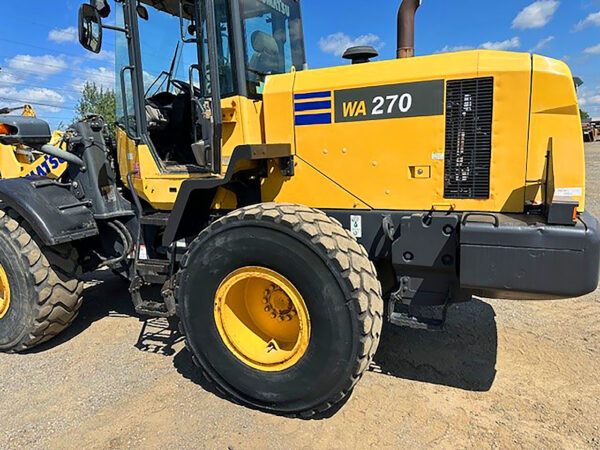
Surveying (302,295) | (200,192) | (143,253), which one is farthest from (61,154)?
(302,295)

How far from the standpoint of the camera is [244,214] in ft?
9.35

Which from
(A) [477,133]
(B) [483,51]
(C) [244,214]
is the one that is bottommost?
(C) [244,214]

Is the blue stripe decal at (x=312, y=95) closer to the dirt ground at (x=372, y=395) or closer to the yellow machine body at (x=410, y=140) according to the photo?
the yellow machine body at (x=410, y=140)

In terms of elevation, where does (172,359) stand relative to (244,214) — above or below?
below

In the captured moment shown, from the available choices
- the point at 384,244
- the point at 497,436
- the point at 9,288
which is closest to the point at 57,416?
the point at 9,288

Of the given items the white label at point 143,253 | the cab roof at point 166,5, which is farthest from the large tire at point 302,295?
the cab roof at point 166,5

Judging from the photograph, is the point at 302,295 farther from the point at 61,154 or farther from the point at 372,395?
the point at 61,154

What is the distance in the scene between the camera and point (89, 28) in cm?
344

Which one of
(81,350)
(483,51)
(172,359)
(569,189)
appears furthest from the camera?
(81,350)

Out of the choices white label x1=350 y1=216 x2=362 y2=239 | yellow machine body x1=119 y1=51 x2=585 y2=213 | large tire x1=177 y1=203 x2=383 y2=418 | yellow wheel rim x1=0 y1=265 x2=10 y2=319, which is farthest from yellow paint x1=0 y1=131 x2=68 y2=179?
white label x1=350 y1=216 x2=362 y2=239

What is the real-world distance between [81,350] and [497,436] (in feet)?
10.9

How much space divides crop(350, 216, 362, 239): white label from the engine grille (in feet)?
1.96

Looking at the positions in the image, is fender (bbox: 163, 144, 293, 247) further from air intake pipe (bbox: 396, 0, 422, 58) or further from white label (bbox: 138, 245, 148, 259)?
air intake pipe (bbox: 396, 0, 422, 58)

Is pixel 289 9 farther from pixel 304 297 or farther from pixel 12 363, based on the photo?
pixel 12 363
